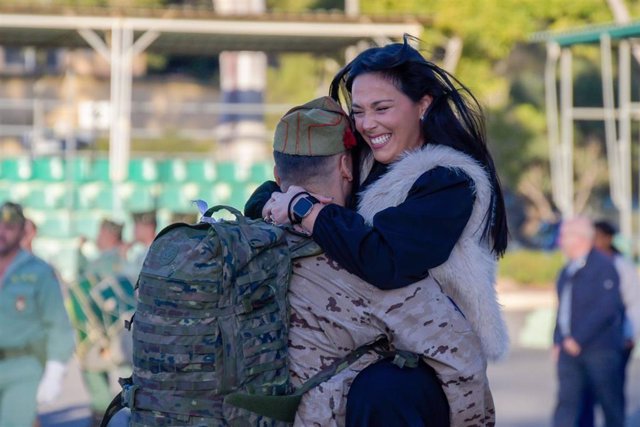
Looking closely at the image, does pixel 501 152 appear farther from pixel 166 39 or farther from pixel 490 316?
pixel 490 316

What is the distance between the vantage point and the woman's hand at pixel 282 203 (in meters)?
3.57

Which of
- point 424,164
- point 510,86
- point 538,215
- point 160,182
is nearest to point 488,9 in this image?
point 160,182

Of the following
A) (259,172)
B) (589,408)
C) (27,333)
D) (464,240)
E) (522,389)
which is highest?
(464,240)

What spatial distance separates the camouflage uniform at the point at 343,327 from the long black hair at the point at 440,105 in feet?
1.25

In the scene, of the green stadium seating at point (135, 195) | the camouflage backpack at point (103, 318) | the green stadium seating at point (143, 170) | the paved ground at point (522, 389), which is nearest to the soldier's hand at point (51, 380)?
the camouflage backpack at point (103, 318)

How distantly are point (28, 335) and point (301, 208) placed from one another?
5.45 m

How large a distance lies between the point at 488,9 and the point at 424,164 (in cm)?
2389

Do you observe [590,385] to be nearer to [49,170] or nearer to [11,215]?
[11,215]

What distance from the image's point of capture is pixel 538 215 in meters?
39.3

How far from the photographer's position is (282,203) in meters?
3.59

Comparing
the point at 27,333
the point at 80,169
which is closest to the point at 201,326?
the point at 27,333

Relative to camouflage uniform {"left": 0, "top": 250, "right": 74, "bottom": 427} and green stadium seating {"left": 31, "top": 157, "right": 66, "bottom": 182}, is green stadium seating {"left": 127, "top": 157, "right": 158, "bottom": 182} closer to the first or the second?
green stadium seating {"left": 31, "top": 157, "right": 66, "bottom": 182}

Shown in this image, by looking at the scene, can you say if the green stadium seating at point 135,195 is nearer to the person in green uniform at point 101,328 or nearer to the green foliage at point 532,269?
the green foliage at point 532,269

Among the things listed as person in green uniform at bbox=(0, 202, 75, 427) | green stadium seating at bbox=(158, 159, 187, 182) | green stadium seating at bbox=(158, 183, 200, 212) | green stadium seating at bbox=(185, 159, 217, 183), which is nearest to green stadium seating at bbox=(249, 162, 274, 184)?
green stadium seating at bbox=(185, 159, 217, 183)
